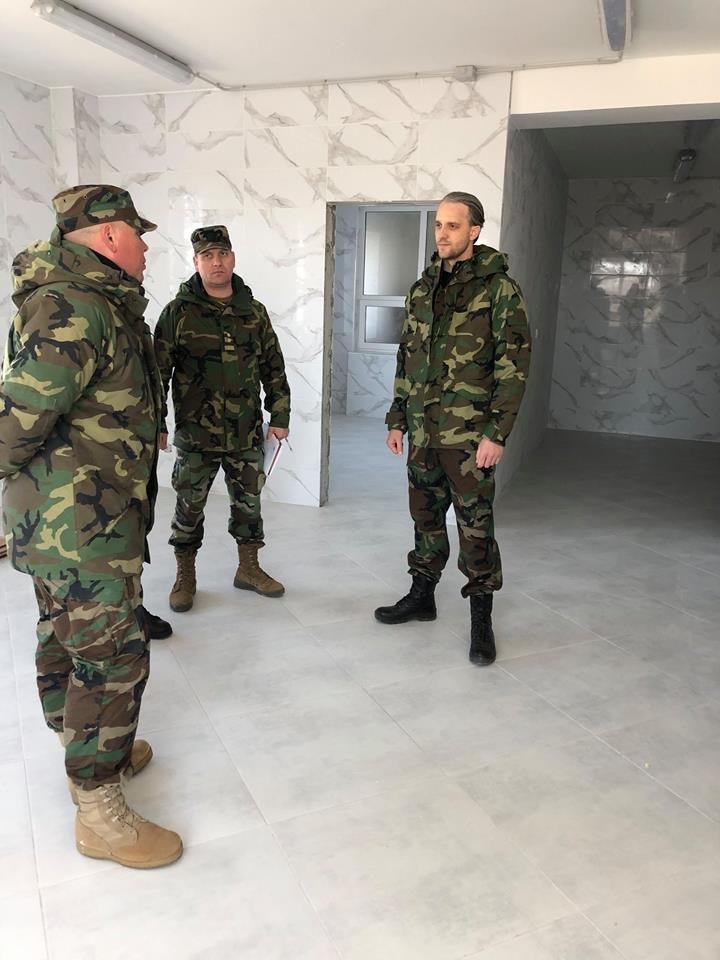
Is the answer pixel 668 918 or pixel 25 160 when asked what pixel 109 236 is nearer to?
pixel 668 918

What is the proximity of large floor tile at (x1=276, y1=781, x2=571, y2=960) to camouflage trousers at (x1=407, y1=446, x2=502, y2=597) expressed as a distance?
3.20 ft

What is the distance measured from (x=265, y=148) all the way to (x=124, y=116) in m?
1.08

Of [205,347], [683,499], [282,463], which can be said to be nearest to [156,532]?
[282,463]

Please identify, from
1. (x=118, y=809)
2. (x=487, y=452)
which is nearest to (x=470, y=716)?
Answer: (x=487, y=452)

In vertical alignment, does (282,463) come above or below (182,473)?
below

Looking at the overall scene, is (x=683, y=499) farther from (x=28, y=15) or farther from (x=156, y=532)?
(x=28, y=15)

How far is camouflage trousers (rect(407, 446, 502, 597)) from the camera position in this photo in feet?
9.04

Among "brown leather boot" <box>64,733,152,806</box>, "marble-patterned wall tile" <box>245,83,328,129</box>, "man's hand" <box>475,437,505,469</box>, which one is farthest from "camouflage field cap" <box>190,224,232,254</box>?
"marble-patterned wall tile" <box>245,83,328,129</box>

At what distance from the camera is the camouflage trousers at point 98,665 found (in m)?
1.68

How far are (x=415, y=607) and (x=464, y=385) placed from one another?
1.03 meters

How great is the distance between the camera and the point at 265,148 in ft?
15.2

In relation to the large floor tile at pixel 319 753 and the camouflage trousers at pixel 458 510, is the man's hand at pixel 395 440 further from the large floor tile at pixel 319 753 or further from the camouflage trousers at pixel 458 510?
the large floor tile at pixel 319 753

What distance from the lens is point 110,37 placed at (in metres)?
3.65

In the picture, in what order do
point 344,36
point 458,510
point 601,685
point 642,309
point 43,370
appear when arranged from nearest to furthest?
1. point 43,370
2. point 601,685
3. point 458,510
4. point 344,36
5. point 642,309
